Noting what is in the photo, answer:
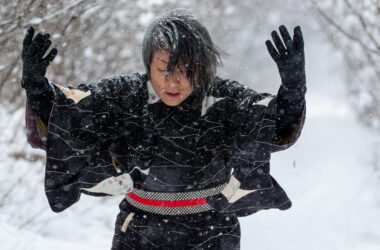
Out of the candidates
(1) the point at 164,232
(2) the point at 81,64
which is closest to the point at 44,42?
(1) the point at 164,232

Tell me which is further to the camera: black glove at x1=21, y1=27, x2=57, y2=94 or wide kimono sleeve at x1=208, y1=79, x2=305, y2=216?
wide kimono sleeve at x1=208, y1=79, x2=305, y2=216

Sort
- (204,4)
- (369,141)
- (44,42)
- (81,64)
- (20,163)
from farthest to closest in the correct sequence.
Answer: (369,141), (204,4), (81,64), (20,163), (44,42)

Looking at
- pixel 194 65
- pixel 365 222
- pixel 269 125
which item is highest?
pixel 194 65

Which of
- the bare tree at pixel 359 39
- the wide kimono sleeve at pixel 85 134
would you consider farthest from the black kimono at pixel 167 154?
the bare tree at pixel 359 39

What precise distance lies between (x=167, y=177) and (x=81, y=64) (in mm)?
5126

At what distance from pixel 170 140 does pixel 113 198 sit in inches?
223

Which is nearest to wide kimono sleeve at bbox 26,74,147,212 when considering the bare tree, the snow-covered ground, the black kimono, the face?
the black kimono

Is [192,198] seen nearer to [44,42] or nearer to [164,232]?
[164,232]

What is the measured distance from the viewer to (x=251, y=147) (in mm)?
2555

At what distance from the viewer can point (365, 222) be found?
25.8 ft

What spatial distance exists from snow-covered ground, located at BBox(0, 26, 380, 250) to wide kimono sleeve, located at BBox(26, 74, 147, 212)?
1.53 metres

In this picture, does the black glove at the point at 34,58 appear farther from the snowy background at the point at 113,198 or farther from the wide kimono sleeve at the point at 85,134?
the snowy background at the point at 113,198

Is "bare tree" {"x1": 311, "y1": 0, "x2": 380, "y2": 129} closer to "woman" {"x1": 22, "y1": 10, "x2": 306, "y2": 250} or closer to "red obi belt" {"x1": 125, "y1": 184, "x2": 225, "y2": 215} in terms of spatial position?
"woman" {"x1": 22, "y1": 10, "x2": 306, "y2": 250}

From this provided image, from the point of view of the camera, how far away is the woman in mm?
2539
